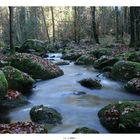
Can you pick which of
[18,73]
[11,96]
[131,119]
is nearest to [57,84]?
[18,73]

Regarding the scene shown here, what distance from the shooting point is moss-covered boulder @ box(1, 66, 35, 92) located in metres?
7.98

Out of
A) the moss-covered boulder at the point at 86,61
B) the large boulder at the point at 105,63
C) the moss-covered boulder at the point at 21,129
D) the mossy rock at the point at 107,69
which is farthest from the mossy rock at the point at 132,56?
the moss-covered boulder at the point at 21,129

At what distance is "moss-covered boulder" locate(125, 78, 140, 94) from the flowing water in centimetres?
16

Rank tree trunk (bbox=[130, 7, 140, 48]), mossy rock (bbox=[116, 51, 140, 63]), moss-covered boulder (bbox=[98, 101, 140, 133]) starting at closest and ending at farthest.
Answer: moss-covered boulder (bbox=[98, 101, 140, 133]) < mossy rock (bbox=[116, 51, 140, 63]) < tree trunk (bbox=[130, 7, 140, 48])

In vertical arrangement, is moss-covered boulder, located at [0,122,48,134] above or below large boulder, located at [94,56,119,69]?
below

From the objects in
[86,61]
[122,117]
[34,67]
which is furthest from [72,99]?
[86,61]

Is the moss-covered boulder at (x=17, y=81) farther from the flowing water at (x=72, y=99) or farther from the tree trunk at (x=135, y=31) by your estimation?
the tree trunk at (x=135, y=31)

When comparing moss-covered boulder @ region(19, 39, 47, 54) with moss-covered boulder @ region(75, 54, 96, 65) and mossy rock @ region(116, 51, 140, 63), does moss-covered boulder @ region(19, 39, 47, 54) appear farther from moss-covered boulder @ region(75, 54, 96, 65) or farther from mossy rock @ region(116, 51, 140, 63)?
mossy rock @ region(116, 51, 140, 63)

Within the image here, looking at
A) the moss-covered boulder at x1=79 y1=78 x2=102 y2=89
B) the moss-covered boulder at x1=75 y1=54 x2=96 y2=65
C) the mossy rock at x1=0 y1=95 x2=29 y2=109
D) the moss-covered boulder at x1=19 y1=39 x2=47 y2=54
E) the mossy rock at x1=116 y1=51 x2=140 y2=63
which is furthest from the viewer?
the moss-covered boulder at x1=19 y1=39 x2=47 y2=54

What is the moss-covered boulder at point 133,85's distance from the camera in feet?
26.0

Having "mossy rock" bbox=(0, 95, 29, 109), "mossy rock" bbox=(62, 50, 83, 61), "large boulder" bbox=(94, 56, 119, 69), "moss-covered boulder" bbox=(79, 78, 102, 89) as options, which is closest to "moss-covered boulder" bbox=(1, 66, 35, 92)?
"mossy rock" bbox=(0, 95, 29, 109)

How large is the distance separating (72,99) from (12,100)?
1162 millimetres

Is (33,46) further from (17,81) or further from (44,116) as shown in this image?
(44,116)

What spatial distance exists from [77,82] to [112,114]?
3110 mm
